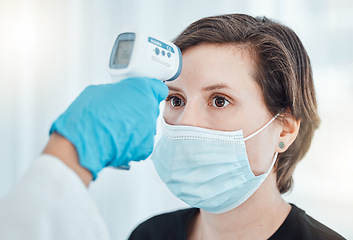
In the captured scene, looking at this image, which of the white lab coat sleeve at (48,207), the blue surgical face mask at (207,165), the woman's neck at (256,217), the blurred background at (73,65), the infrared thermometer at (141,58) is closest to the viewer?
the white lab coat sleeve at (48,207)

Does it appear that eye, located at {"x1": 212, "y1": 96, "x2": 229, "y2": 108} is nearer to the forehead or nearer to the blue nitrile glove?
the forehead

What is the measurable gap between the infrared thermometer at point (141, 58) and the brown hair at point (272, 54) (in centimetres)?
26

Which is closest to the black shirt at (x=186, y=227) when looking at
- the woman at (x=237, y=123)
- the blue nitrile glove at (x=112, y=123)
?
the woman at (x=237, y=123)

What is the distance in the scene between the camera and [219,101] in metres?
1.17

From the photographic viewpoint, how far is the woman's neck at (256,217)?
1247mm

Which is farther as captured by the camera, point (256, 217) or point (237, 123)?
point (256, 217)

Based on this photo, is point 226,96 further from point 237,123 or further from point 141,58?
point 141,58

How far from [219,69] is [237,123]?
0.59ft

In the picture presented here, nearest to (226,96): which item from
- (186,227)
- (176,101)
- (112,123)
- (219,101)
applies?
(219,101)

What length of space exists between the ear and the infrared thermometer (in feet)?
1.52

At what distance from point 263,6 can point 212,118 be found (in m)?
0.97

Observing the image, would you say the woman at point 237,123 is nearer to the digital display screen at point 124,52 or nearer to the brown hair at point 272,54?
the brown hair at point 272,54

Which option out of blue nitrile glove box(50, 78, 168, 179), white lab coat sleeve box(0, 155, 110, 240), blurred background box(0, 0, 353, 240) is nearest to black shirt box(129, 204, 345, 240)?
blurred background box(0, 0, 353, 240)

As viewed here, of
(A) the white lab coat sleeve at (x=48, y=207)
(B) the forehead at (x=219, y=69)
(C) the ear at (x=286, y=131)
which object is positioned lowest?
(A) the white lab coat sleeve at (x=48, y=207)
